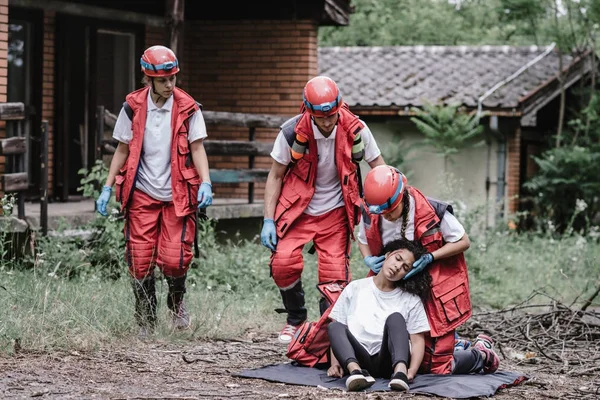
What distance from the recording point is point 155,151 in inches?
303

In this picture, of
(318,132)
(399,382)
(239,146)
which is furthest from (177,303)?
(239,146)

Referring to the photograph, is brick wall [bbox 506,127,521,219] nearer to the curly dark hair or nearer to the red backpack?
the red backpack

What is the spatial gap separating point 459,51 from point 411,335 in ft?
58.8

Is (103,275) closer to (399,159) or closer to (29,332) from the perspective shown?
(29,332)

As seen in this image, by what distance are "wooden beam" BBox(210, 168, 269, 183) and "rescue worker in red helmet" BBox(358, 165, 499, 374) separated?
638cm

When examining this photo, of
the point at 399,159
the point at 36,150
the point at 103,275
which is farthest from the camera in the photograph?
the point at 399,159

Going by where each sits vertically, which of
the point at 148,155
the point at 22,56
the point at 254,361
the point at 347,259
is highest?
the point at 22,56

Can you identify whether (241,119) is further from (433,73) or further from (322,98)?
(433,73)

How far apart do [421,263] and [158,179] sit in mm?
2244

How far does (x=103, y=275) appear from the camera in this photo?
988cm

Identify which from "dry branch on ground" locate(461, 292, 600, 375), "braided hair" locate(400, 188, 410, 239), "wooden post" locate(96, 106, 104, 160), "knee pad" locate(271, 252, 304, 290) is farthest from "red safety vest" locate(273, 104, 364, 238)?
"wooden post" locate(96, 106, 104, 160)

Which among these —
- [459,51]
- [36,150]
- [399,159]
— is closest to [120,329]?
[36,150]

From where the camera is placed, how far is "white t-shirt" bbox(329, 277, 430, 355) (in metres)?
6.36

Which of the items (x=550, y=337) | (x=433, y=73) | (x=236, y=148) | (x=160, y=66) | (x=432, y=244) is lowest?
(x=550, y=337)
